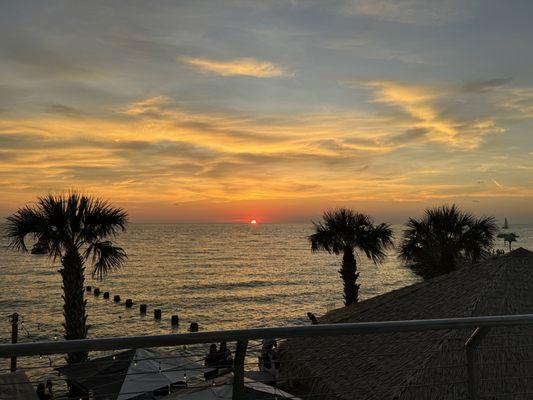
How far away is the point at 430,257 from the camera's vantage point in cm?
2412

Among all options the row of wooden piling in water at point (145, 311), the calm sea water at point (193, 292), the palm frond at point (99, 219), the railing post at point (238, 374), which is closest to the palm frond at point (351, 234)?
the palm frond at point (99, 219)

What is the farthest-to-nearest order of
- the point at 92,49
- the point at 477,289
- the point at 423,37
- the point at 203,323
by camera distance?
1. the point at 203,323
2. the point at 92,49
3. the point at 423,37
4. the point at 477,289

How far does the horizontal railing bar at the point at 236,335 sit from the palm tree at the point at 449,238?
2152cm

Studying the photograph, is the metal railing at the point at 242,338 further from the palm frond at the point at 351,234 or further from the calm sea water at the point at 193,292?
the calm sea water at the point at 193,292

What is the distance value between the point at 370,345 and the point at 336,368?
38.3 inches

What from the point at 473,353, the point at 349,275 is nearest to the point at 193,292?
the point at 349,275

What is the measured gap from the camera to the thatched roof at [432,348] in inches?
326

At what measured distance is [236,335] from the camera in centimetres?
246

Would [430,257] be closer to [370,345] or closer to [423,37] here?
[423,37]

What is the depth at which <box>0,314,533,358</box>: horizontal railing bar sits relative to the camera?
2.13 meters

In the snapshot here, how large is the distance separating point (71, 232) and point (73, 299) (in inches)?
84.2

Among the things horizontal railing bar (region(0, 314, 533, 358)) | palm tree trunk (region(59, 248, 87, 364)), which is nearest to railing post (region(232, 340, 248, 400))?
horizontal railing bar (region(0, 314, 533, 358))

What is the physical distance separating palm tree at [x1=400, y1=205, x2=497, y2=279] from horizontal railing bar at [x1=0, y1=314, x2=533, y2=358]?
21.5 m

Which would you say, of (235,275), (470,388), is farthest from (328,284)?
(470,388)
